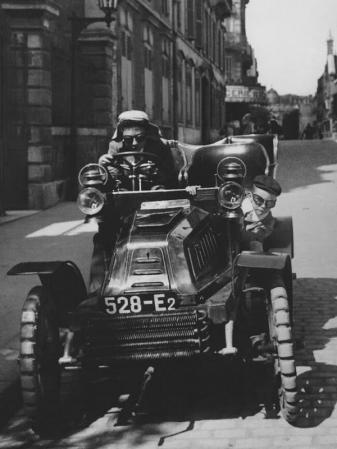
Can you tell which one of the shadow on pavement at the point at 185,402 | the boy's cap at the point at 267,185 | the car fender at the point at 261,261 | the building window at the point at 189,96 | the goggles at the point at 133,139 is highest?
the building window at the point at 189,96

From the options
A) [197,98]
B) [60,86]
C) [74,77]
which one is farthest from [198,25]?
[74,77]

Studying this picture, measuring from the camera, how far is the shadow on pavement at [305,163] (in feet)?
74.5

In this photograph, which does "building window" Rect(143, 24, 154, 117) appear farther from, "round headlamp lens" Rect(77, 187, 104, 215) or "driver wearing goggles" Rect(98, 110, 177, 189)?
"round headlamp lens" Rect(77, 187, 104, 215)

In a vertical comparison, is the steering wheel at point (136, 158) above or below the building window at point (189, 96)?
below

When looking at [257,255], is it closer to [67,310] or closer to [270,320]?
[270,320]

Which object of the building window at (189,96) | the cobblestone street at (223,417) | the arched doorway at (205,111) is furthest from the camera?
the arched doorway at (205,111)

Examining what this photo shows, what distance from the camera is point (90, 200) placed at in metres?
5.68

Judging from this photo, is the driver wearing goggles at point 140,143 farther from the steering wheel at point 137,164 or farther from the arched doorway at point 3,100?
the arched doorway at point 3,100

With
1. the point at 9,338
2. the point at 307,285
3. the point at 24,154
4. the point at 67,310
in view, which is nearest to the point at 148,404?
the point at 67,310

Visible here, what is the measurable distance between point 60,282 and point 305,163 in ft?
80.4

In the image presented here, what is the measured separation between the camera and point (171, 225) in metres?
5.30

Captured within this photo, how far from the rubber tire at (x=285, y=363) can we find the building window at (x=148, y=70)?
2065 centimetres

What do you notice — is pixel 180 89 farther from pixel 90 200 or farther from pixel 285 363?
pixel 285 363

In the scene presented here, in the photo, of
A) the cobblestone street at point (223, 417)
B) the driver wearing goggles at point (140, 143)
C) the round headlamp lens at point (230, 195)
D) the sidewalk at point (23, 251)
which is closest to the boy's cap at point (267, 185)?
the driver wearing goggles at point (140, 143)
